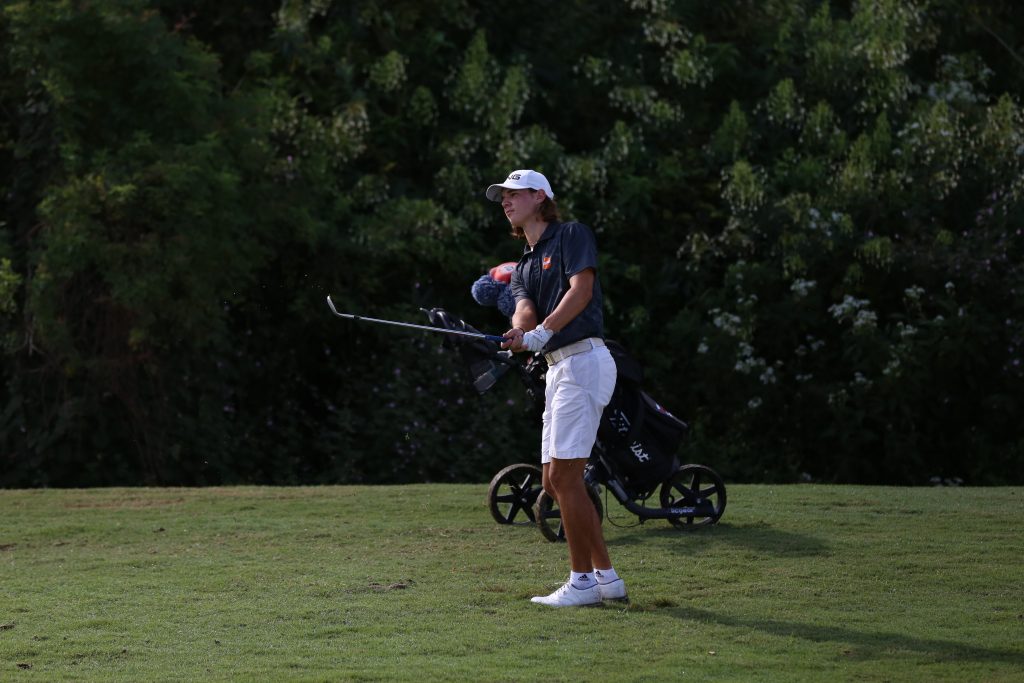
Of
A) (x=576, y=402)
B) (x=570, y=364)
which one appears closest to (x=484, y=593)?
(x=576, y=402)

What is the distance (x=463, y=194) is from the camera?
648 inches

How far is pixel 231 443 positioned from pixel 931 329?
22.3 feet

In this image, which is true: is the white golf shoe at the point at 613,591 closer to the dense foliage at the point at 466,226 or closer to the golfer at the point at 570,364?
the golfer at the point at 570,364

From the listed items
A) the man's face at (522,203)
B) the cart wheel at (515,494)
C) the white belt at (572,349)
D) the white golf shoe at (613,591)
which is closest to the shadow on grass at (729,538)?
the cart wheel at (515,494)

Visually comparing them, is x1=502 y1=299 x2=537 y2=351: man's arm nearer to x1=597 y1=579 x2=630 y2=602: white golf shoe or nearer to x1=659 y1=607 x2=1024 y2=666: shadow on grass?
x1=597 y1=579 x2=630 y2=602: white golf shoe

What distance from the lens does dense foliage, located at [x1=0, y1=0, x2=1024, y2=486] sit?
1455 centimetres

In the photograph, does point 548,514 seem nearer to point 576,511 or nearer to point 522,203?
point 576,511

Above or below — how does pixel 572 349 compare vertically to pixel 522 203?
below

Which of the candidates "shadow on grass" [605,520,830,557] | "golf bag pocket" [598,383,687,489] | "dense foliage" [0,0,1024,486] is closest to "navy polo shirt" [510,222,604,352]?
"golf bag pocket" [598,383,687,489]

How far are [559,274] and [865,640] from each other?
206cm

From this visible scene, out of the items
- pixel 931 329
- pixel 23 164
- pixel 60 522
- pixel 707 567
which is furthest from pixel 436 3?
pixel 707 567

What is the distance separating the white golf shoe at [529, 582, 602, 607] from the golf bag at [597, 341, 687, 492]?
181 centimetres

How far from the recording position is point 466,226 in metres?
16.1

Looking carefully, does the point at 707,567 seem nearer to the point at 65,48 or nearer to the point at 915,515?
the point at 915,515
